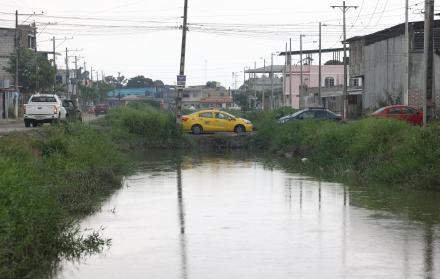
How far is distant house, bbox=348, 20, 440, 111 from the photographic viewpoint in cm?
5112

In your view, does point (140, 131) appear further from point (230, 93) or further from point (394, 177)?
point (230, 93)

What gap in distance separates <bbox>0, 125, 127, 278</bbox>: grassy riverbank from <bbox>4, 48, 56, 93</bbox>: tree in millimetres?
51179

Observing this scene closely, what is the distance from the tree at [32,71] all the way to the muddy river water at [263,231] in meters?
49.2

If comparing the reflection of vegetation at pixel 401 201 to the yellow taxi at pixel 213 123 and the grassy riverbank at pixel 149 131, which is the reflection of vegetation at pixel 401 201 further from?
the yellow taxi at pixel 213 123

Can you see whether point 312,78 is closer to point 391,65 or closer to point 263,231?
point 391,65

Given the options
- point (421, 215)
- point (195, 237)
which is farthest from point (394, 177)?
point (195, 237)

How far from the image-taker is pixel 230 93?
156875 mm

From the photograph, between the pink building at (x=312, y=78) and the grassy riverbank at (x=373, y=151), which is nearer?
the grassy riverbank at (x=373, y=151)

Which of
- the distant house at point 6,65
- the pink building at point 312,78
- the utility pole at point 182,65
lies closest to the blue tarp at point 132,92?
the pink building at point 312,78

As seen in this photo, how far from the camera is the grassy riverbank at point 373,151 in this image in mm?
22516

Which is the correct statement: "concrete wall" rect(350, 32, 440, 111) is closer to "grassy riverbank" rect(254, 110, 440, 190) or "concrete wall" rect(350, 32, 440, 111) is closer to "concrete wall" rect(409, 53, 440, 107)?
"concrete wall" rect(409, 53, 440, 107)

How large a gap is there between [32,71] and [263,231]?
199 ft

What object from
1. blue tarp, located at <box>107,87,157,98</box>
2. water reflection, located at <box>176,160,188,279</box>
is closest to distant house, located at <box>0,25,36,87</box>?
water reflection, located at <box>176,160,188,279</box>

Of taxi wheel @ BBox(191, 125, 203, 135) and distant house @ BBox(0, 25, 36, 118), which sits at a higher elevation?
distant house @ BBox(0, 25, 36, 118)
